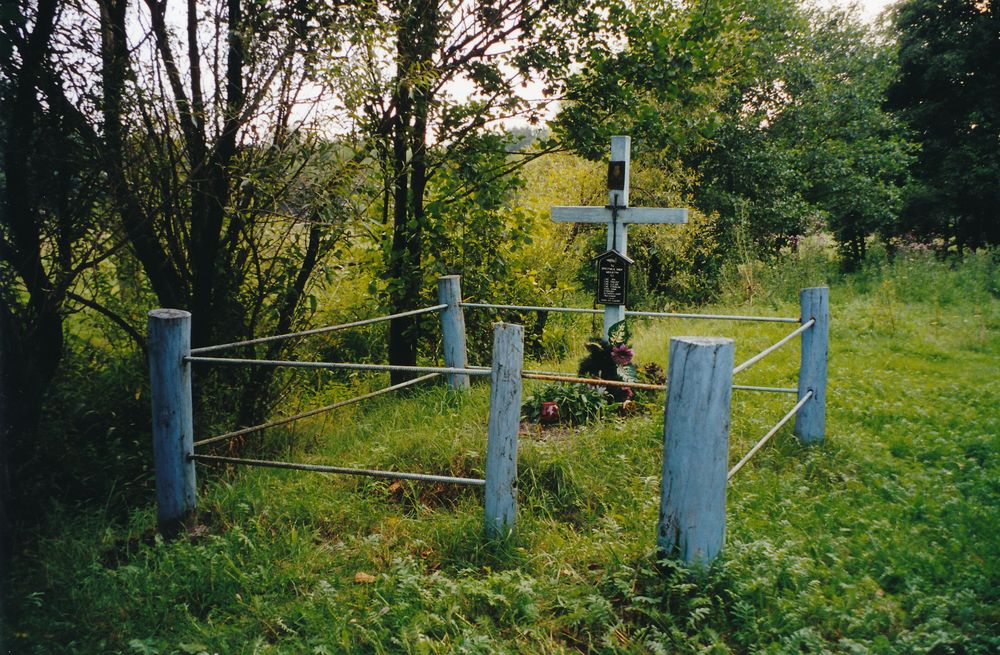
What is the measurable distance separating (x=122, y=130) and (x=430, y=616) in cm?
322

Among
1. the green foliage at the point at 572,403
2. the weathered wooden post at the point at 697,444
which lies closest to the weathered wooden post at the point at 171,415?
the weathered wooden post at the point at 697,444

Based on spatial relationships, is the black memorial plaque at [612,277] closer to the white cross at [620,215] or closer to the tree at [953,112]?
the white cross at [620,215]

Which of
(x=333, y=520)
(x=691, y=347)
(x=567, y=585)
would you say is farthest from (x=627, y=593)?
(x=333, y=520)

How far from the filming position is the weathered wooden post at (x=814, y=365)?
14.5 feet

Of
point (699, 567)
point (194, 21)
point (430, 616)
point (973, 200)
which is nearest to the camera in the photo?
point (430, 616)

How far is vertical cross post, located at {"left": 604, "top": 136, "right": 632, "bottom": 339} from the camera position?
18.0ft

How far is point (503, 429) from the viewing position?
308 cm

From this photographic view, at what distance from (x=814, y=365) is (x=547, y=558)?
2534 mm

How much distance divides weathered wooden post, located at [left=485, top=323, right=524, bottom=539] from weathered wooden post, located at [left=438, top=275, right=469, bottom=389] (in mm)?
2709

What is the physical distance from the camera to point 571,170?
1162 centimetres

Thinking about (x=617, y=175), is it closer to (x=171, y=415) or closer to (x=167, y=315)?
(x=167, y=315)

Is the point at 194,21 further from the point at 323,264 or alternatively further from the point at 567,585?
the point at 567,585

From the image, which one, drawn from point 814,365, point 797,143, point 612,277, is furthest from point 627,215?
point 797,143

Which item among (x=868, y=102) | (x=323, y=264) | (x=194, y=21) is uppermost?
(x=868, y=102)
